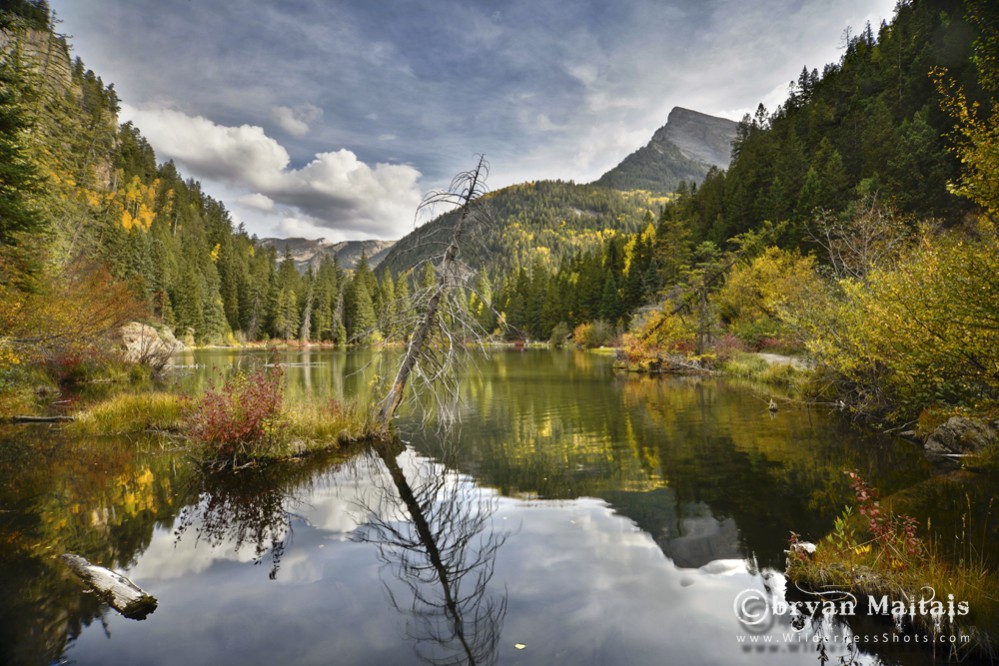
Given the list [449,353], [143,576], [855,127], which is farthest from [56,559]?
[855,127]

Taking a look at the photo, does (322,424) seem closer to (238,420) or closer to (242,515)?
(238,420)

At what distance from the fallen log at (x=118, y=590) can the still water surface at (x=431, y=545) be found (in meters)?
0.12

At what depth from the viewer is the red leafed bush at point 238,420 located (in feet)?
37.6

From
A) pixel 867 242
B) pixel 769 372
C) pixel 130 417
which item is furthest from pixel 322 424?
pixel 769 372

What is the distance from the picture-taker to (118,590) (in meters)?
5.74

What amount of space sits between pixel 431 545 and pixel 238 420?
6788 mm

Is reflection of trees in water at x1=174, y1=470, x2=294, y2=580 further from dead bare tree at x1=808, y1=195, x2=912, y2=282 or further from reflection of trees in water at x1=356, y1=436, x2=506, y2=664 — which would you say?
dead bare tree at x1=808, y1=195, x2=912, y2=282

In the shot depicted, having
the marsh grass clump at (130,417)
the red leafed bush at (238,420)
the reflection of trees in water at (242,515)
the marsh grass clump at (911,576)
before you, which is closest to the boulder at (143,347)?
the marsh grass clump at (130,417)

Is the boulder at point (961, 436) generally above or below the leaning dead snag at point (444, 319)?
below

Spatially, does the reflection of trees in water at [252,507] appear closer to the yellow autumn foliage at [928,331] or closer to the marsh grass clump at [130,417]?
the marsh grass clump at [130,417]

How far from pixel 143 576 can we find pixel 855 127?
239ft

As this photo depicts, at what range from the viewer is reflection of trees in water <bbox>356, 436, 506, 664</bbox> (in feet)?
17.4

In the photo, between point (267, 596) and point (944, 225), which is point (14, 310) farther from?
point (944, 225)

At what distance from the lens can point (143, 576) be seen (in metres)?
6.52
